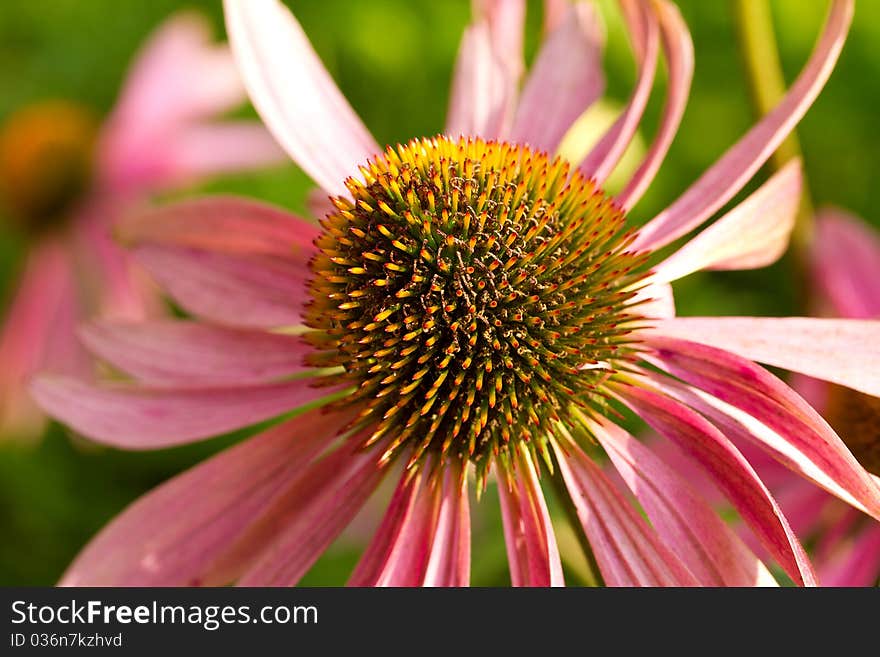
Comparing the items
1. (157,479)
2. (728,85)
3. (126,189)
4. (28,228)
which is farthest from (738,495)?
(28,228)

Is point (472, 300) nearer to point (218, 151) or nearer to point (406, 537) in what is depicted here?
point (406, 537)

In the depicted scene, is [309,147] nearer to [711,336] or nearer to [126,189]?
[711,336]

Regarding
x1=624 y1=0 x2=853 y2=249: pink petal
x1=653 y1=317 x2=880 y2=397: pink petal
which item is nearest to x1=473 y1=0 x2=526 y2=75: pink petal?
x1=624 y1=0 x2=853 y2=249: pink petal

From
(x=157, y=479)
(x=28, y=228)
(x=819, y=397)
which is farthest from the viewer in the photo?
(x=28, y=228)

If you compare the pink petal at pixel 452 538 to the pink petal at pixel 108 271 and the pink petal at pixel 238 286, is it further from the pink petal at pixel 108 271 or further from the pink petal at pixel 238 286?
the pink petal at pixel 108 271

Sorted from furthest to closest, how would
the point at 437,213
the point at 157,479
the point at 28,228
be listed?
the point at 28,228
the point at 157,479
the point at 437,213

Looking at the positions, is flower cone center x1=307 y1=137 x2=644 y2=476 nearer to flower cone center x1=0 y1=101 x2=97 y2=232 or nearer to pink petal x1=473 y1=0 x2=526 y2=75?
pink petal x1=473 y1=0 x2=526 y2=75

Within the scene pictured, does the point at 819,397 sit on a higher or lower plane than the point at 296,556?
higher
